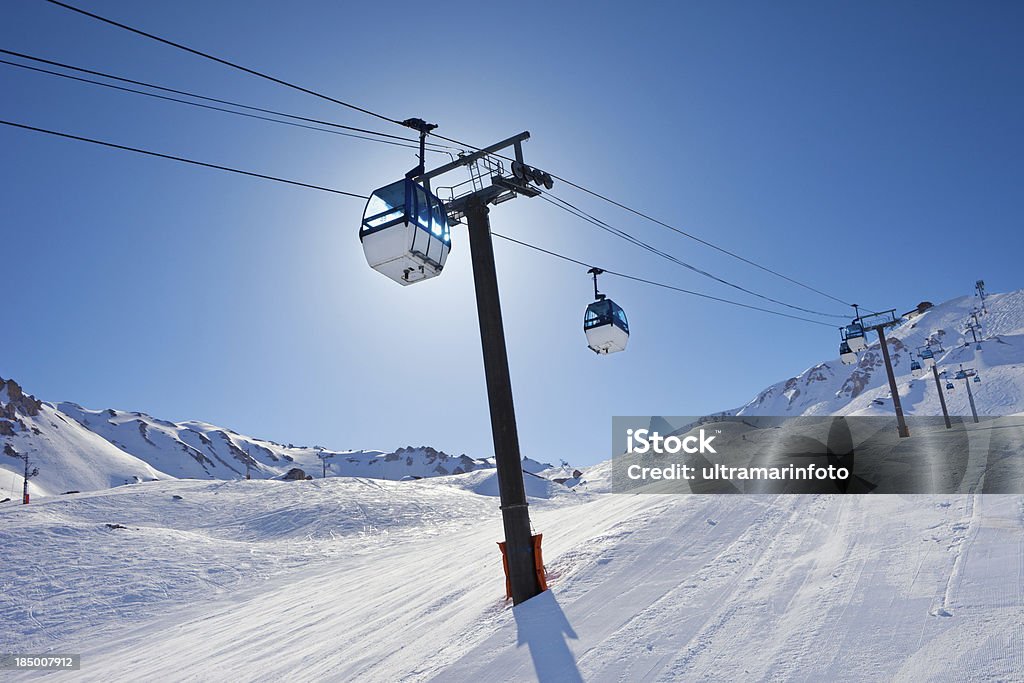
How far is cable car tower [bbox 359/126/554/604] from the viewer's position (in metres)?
8.67

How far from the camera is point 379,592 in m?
13.6

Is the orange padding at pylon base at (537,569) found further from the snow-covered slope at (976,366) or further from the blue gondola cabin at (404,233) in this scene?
the snow-covered slope at (976,366)

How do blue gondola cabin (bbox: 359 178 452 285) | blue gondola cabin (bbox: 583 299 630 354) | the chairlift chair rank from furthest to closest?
the chairlift chair, blue gondola cabin (bbox: 583 299 630 354), blue gondola cabin (bbox: 359 178 452 285)

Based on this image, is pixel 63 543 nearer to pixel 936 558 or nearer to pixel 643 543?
pixel 643 543

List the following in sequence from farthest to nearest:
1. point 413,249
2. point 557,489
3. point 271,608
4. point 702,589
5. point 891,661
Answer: point 557,489, point 271,608, point 413,249, point 702,589, point 891,661

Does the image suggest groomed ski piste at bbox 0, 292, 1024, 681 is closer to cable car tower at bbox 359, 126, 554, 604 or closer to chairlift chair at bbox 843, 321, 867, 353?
cable car tower at bbox 359, 126, 554, 604

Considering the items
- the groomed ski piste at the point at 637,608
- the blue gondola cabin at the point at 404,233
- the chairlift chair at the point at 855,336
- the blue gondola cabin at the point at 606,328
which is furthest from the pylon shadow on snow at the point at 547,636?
the chairlift chair at the point at 855,336

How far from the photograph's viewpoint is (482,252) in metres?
9.80

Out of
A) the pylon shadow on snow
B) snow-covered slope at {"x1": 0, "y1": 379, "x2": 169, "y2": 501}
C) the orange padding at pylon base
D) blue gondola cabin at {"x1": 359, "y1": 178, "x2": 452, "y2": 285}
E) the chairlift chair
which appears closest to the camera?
the pylon shadow on snow

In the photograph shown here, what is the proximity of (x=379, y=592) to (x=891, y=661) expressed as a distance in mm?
11340

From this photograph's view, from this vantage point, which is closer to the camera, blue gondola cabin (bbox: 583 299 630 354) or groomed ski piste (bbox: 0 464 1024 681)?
groomed ski piste (bbox: 0 464 1024 681)

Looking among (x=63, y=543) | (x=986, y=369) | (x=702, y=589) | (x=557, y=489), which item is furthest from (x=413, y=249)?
(x=986, y=369)

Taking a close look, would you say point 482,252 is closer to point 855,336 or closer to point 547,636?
point 547,636

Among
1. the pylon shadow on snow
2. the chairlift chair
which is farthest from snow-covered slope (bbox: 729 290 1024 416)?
the pylon shadow on snow
